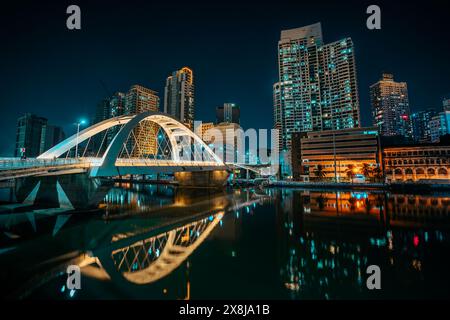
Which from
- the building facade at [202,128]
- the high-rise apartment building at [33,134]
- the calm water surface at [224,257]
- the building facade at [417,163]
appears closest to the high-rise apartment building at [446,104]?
the building facade at [417,163]

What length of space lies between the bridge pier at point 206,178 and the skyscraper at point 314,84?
209ft

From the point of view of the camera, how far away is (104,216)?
2145cm

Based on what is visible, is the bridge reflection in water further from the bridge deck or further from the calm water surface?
the bridge deck

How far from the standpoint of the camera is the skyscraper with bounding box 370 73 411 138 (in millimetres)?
154625

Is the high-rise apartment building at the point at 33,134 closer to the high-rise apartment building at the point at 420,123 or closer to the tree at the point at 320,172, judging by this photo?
the tree at the point at 320,172

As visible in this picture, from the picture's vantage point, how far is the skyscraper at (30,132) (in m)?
91.8

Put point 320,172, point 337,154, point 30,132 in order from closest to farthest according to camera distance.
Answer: point 320,172, point 337,154, point 30,132

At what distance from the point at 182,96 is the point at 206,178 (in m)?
111

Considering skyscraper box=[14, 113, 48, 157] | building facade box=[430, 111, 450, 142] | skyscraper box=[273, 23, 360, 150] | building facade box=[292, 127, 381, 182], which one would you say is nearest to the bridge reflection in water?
building facade box=[292, 127, 381, 182]

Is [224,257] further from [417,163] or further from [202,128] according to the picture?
[202,128]

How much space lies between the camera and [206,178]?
55656 mm

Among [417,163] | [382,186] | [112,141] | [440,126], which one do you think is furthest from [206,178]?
[440,126]

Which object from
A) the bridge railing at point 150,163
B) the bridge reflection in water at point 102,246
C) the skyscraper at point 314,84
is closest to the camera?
the bridge reflection in water at point 102,246
